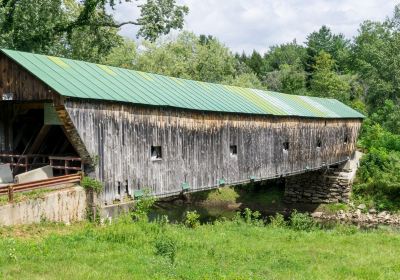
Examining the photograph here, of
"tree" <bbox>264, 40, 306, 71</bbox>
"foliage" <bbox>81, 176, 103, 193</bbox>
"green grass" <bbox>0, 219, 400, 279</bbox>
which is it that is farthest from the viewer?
"tree" <bbox>264, 40, 306, 71</bbox>

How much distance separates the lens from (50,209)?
503 inches

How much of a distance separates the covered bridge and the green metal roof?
5 cm

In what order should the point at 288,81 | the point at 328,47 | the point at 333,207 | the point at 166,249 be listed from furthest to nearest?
the point at 328,47 → the point at 288,81 → the point at 333,207 → the point at 166,249

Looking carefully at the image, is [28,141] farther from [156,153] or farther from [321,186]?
[321,186]

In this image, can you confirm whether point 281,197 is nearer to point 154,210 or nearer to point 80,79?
point 154,210

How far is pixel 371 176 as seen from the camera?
109ft

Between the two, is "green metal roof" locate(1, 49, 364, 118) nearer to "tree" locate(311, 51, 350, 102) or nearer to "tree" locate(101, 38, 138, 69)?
"tree" locate(101, 38, 138, 69)

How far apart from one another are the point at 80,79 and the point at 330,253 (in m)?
8.64

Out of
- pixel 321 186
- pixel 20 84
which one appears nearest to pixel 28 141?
pixel 20 84

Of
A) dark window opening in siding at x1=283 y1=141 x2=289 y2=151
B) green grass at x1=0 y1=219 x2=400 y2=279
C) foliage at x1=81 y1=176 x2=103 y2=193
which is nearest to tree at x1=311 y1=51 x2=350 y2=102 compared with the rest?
dark window opening in siding at x1=283 y1=141 x2=289 y2=151

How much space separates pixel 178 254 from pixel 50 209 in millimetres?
3803

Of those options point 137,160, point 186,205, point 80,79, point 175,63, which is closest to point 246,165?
point 137,160

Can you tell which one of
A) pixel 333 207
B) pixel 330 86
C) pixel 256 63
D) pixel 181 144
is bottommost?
pixel 333 207

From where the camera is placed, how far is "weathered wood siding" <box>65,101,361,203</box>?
572 inches
